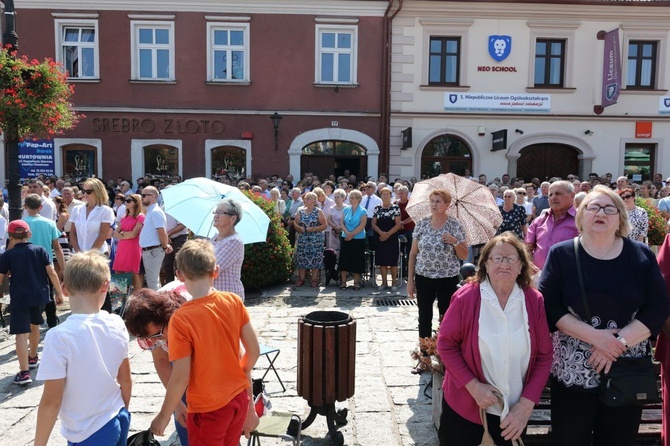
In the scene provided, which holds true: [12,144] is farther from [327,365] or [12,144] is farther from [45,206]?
[327,365]

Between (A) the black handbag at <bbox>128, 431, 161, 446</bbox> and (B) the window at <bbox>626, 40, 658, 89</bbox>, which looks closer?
(A) the black handbag at <bbox>128, 431, 161, 446</bbox>

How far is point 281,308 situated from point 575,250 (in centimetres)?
558

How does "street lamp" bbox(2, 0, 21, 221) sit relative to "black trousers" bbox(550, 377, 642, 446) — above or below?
above

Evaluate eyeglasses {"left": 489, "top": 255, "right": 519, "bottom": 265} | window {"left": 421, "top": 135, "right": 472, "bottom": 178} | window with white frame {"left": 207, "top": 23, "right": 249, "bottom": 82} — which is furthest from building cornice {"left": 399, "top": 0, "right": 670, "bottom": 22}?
eyeglasses {"left": 489, "top": 255, "right": 519, "bottom": 265}

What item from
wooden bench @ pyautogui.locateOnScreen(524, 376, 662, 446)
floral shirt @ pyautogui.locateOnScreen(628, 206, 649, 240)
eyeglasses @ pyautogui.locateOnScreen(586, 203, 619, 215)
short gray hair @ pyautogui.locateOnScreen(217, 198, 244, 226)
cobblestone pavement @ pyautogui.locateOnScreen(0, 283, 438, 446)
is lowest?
cobblestone pavement @ pyautogui.locateOnScreen(0, 283, 438, 446)

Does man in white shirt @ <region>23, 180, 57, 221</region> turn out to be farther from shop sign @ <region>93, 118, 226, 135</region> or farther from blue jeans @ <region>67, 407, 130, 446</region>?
shop sign @ <region>93, 118, 226, 135</region>

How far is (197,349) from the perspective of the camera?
270 centimetres

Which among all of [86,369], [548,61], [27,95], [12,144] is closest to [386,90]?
[548,61]

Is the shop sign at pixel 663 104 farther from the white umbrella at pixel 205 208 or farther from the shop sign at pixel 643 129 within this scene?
the white umbrella at pixel 205 208

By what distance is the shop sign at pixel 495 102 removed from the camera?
16.5 m

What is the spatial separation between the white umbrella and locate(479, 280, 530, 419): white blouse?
9.15 feet

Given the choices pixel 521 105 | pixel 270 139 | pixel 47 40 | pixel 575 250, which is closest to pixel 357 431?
pixel 575 250

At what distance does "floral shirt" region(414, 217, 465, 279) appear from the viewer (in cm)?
502

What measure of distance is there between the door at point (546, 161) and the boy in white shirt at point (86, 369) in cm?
1623
